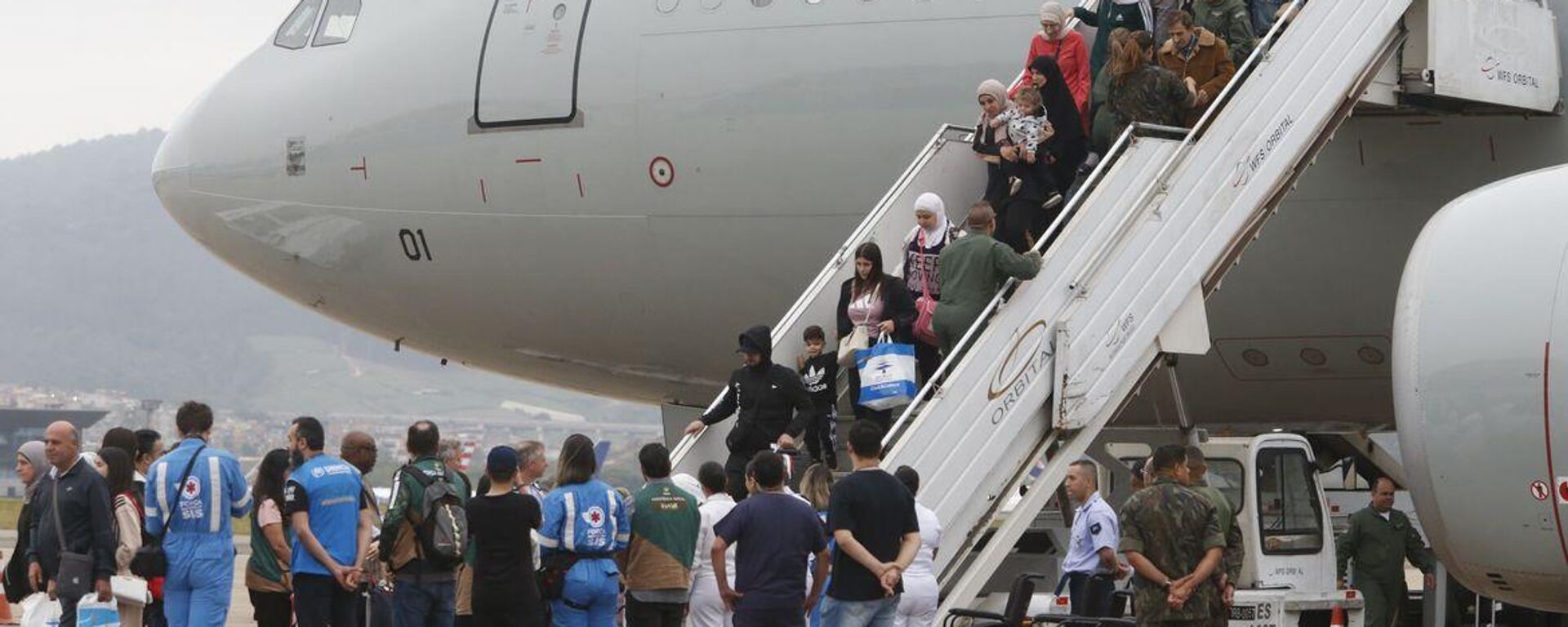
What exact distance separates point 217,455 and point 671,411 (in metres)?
4.94

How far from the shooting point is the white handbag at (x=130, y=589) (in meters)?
9.66

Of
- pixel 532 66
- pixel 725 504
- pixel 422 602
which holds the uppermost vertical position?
pixel 532 66

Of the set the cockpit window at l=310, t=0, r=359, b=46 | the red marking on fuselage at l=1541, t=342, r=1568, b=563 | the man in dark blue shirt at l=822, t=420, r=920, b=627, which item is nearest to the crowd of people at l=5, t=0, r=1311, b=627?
the man in dark blue shirt at l=822, t=420, r=920, b=627

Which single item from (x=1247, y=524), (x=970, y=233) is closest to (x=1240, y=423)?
(x=1247, y=524)

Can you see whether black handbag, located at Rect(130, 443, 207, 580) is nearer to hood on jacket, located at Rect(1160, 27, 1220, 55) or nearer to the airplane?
the airplane

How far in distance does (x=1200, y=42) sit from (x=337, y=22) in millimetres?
6251

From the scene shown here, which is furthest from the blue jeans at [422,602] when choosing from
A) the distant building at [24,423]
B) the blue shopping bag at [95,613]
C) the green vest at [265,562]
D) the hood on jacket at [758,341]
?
the distant building at [24,423]

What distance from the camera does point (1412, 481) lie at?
9.45 m

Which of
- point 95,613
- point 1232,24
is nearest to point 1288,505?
point 1232,24

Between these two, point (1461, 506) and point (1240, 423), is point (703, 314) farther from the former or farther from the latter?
point (1461, 506)

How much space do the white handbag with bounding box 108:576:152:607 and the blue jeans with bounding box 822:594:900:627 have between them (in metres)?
3.44

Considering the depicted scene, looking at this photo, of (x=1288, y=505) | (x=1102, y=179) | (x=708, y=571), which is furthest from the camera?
(x=1288, y=505)

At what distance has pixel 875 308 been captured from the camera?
10.0m

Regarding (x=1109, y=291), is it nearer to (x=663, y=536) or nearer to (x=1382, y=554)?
(x=663, y=536)
